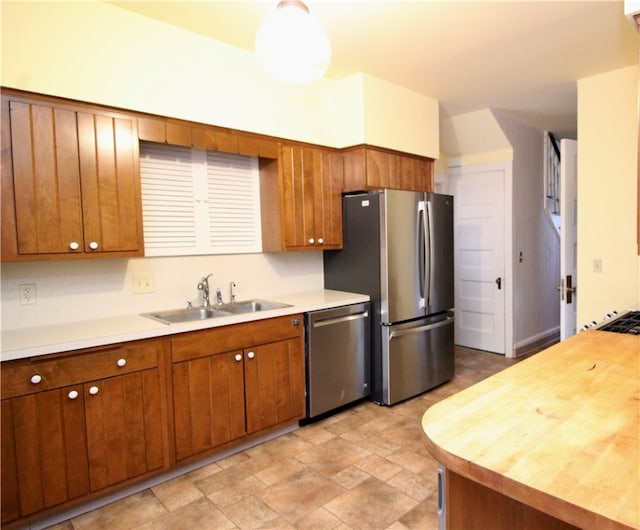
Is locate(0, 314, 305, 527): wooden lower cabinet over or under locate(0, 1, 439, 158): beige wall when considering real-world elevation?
under

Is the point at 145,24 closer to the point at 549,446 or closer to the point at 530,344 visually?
the point at 549,446

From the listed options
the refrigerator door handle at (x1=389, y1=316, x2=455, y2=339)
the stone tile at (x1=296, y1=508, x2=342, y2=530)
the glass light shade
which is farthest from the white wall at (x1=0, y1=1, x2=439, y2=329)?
the stone tile at (x1=296, y1=508, x2=342, y2=530)

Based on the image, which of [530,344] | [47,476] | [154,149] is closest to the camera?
[47,476]

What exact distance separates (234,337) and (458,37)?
2.41 metres

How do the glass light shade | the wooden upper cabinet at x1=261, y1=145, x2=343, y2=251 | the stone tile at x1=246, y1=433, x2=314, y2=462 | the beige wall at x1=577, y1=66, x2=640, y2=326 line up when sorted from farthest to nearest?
1. the beige wall at x1=577, y1=66, x2=640, y2=326
2. the wooden upper cabinet at x1=261, y1=145, x2=343, y2=251
3. the stone tile at x1=246, y1=433, x2=314, y2=462
4. the glass light shade

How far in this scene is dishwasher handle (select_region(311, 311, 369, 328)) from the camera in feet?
9.59

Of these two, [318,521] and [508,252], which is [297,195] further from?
[508,252]

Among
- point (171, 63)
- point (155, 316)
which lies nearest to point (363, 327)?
point (155, 316)

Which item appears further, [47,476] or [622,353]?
[47,476]

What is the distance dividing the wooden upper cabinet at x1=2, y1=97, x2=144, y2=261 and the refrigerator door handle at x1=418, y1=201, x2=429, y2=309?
213 cm

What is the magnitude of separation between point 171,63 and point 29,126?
0.91 metres

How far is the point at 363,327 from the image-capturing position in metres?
3.25

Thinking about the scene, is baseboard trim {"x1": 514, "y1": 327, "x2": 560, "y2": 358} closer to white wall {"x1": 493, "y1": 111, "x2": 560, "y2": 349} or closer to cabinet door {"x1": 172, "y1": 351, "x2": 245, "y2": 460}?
white wall {"x1": 493, "y1": 111, "x2": 560, "y2": 349}

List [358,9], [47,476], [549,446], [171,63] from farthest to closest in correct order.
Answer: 1. [171,63]
2. [358,9]
3. [47,476]
4. [549,446]
